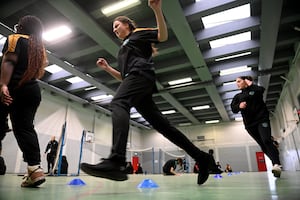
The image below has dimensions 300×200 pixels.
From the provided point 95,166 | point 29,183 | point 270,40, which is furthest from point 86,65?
point 95,166

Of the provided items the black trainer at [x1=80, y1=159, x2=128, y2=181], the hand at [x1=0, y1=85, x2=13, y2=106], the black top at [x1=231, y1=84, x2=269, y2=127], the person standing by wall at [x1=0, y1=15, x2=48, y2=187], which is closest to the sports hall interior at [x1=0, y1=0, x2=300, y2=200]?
the black trainer at [x1=80, y1=159, x2=128, y2=181]

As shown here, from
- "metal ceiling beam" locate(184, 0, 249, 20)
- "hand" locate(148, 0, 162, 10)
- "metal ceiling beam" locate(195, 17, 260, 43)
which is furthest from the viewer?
"metal ceiling beam" locate(195, 17, 260, 43)

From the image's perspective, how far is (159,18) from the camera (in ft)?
4.89

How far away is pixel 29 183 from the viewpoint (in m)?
1.69

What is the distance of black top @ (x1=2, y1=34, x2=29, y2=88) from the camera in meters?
1.68

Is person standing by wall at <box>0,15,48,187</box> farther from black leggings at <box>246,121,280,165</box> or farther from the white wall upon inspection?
the white wall

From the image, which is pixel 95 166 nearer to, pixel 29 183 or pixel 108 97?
pixel 29 183

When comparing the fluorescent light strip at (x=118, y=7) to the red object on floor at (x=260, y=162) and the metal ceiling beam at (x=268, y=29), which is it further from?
the red object on floor at (x=260, y=162)

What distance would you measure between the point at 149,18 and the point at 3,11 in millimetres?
3597

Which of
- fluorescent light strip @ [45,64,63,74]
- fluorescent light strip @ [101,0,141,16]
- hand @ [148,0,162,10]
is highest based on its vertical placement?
fluorescent light strip @ [45,64,63,74]

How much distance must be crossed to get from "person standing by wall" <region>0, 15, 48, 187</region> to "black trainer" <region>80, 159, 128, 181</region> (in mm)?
747

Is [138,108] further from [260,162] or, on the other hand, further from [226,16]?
[260,162]

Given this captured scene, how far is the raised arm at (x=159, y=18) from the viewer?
1.43m

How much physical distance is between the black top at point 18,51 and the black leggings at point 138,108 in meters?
0.88
